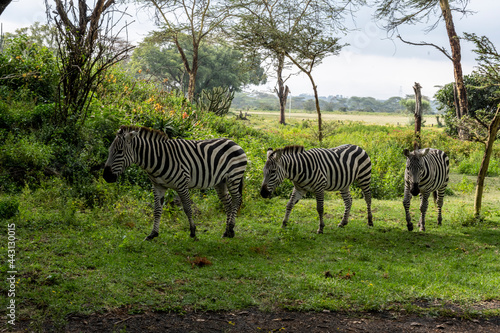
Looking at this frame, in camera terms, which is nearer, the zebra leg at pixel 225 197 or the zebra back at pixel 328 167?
the zebra leg at pixel 225 197

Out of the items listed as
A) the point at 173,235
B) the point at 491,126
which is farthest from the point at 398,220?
the point at 173,235

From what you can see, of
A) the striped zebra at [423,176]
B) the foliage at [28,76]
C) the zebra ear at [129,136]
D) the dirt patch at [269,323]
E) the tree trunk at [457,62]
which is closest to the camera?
the dirt patch at [269,323]

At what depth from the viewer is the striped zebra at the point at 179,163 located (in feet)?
22.4

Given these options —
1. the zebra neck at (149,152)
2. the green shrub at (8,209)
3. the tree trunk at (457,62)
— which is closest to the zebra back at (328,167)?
the zebra neck at (149,152)

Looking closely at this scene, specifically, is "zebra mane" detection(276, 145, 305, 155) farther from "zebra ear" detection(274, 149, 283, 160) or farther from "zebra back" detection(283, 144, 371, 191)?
"zebra ear" detection(274, 149, 283, 160)

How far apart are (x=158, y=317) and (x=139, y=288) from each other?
2.29 ft

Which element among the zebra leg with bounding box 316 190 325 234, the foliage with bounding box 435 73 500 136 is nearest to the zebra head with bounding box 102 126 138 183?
the zebra leg with bounding box 316 190 325 234

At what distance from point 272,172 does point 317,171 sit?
3.72 ft

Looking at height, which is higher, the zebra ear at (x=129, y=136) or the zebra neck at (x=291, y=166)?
the zebra ear at (x=129, y=136)

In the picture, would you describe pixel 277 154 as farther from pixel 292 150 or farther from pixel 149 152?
pixel 149 152

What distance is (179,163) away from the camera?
7.30 m

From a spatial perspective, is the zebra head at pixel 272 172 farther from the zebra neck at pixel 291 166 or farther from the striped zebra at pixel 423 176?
the striped zebra at pixel 423 176

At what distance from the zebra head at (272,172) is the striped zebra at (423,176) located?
2.66 metres

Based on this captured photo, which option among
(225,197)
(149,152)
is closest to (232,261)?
(225,197)
